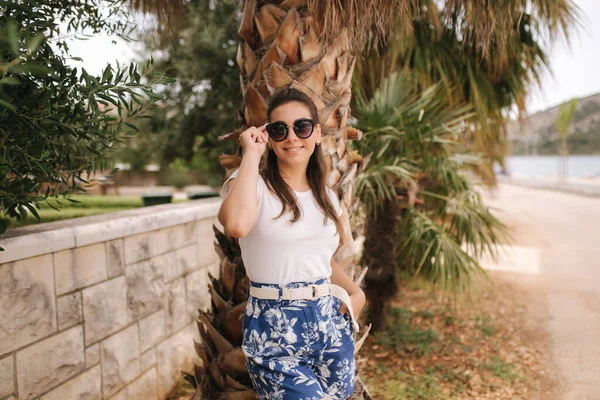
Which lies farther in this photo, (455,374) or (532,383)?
(455,374)

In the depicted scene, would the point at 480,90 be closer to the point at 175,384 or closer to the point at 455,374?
the point at 455,374

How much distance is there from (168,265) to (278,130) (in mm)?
2662

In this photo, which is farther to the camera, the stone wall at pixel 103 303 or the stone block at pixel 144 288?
the stone block at pixel 144 288

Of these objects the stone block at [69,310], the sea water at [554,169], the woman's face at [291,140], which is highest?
the woman's face at [291,140]

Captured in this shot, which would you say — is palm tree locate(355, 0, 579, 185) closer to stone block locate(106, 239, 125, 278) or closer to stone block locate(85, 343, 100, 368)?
stone block locate(106, 239, 125, 278)

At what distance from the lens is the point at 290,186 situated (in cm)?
191

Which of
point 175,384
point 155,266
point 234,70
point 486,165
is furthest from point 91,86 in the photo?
point 234,70

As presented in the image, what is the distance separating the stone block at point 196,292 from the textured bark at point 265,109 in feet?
5.82

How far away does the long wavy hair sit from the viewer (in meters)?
1.82

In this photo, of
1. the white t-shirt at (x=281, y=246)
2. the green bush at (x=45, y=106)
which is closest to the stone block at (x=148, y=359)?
the green bush at (x=45, y=106)

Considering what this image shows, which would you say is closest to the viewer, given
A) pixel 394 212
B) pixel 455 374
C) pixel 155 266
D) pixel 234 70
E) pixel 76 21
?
pixel 76 21

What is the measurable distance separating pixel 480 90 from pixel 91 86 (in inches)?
223

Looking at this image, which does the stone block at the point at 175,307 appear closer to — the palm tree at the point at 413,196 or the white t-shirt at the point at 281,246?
the palm tree at the point at 413,196

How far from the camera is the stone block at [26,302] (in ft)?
8.07
